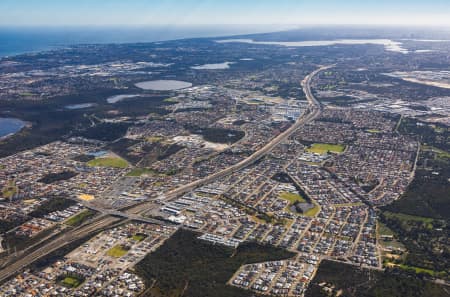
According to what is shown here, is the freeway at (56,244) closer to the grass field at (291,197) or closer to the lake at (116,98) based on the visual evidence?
the grass field at (291,197)

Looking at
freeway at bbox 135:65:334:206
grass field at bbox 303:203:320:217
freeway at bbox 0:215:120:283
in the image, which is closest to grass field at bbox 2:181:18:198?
freeway at bbox 0:215:120:283

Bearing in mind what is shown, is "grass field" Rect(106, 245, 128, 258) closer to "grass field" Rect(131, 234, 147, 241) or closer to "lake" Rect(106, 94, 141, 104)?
"grass field" Rect(131, 234, 147, 241)

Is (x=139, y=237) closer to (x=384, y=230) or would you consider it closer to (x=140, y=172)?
(x=140, y=172)

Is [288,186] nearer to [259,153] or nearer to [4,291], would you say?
[259,153]

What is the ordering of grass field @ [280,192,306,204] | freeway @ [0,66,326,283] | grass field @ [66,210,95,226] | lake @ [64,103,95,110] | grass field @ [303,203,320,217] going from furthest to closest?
lake @ [64,103,95,110] → grass field @ [280,192,306,204] → grass field @ [303,203,320,217] → grass field @ [66,210,95,226] → freeway @ [0,66,326,283]

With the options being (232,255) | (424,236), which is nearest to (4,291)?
(232,255)

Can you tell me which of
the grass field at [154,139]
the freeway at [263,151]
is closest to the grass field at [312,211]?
the freeway at [263,151]

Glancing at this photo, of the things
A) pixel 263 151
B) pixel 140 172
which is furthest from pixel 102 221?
pixel 263 151
